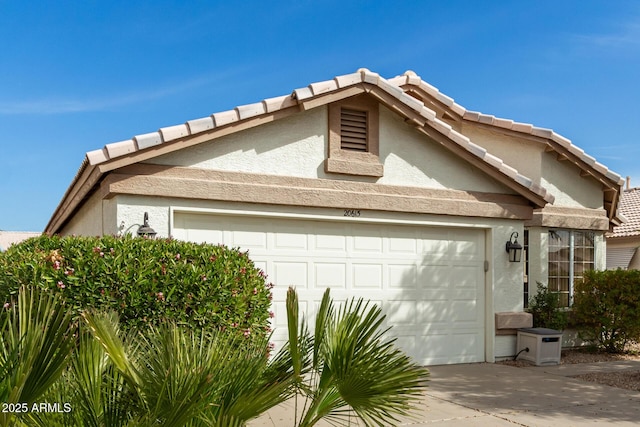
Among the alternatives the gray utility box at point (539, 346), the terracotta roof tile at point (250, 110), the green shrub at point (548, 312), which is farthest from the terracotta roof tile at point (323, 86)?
the green shrub at point (548, 312)

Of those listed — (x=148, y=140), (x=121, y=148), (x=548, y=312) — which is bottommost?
(x=548, y=312)

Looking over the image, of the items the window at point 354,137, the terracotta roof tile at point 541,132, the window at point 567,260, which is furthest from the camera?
the window at point 567,260

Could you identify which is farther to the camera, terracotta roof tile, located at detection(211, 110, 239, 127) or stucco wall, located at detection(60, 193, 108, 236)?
stucco wall, located at detection(60, 193, 108, 236)

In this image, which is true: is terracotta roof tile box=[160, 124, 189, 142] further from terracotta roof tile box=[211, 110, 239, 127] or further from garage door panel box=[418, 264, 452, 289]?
garage door panel box=[418, 264, 452, 289]

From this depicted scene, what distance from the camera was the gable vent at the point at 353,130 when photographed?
9.91 m

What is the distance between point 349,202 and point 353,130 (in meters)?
1.21

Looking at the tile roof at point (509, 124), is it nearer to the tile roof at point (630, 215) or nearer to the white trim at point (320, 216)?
the white trim at point (320, 216)

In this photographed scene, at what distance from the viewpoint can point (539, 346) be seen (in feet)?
35.0

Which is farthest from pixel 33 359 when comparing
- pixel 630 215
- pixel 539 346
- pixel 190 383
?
pixel 630 215

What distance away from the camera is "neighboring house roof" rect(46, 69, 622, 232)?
8269 millimetres

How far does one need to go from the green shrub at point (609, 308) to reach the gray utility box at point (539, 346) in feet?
5.86

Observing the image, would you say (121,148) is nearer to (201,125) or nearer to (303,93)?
(201,125)

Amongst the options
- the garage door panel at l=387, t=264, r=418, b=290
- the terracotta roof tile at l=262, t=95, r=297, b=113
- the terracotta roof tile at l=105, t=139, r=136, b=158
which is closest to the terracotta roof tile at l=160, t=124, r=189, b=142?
the terracotta roof tile at l=105, t=139, r=136, b=158

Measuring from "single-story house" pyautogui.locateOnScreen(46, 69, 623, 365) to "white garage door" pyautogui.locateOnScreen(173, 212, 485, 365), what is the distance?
0.02m
